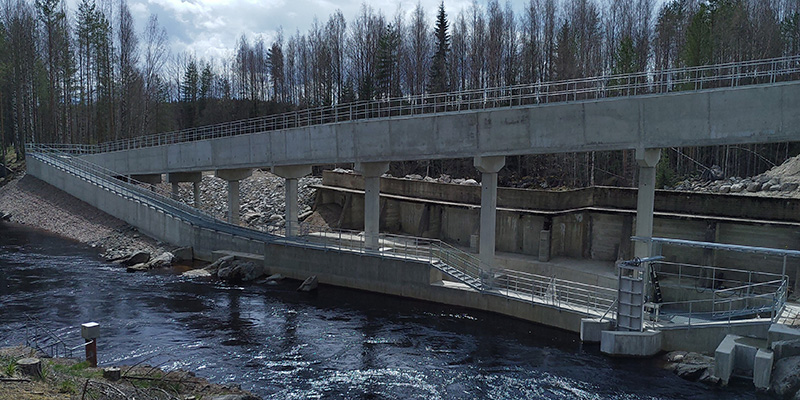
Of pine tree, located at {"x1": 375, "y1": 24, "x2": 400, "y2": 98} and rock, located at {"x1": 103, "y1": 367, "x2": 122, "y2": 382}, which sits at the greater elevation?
pine tree, located at {"x1": 375, "y1": 24, "x2": 400, "y2": 98}

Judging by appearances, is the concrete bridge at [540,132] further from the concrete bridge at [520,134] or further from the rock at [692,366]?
the rock at [692,366]

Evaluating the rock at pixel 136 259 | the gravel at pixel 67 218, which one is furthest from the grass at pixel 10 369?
the gravel at pixel 67 218

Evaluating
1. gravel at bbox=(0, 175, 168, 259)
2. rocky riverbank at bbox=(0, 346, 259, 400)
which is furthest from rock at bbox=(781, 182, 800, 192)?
Result: gravel at bbox=(0, 175, 168, 259)

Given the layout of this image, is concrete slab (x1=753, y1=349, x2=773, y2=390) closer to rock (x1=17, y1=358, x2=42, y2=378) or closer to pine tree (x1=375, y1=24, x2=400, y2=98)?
rock (x1=17, y1=358, x2=42, y2=378)

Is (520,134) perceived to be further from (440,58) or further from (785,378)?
(440,58)

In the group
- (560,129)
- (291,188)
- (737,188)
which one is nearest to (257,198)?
(291,188)

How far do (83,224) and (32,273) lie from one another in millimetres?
12316

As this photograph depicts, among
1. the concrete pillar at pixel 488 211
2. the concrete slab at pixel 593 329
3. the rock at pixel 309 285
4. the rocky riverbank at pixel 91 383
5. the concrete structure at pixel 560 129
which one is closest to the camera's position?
the rocky riverbank at pixel 91 383

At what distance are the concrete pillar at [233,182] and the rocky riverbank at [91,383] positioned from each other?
66.8 ft

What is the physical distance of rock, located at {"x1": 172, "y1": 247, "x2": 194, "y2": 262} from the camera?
104ft

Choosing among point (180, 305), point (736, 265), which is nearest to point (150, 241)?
point (180, 305)

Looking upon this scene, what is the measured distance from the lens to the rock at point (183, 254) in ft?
104

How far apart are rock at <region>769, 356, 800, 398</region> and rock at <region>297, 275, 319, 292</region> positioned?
711 inches

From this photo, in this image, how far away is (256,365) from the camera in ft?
53.3
